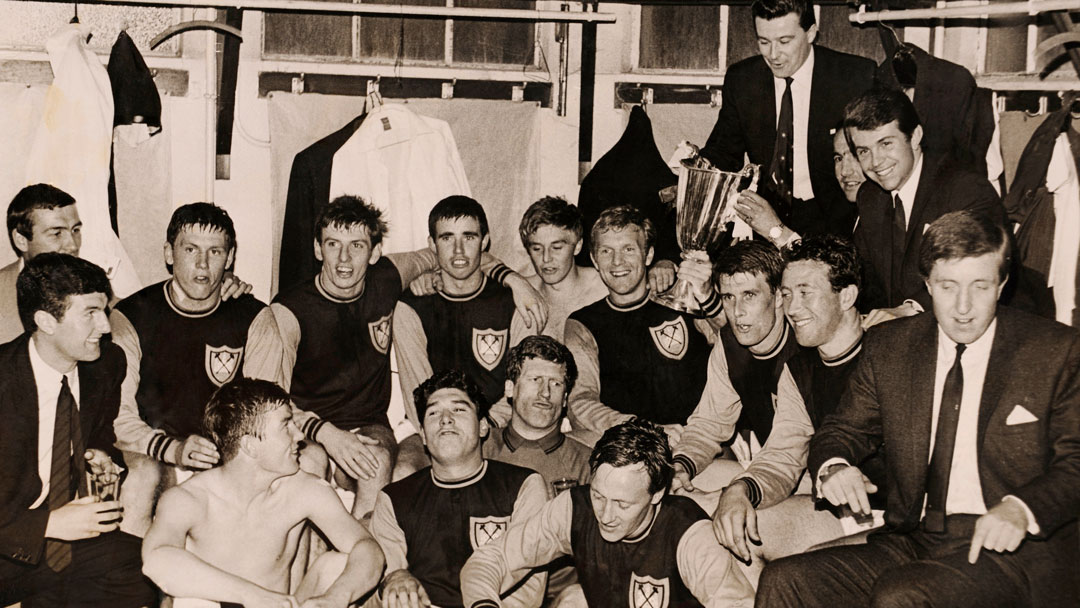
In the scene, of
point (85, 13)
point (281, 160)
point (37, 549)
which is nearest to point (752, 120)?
point (281, 160)

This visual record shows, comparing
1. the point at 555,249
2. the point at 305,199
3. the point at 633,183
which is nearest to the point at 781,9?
the point at 633,183

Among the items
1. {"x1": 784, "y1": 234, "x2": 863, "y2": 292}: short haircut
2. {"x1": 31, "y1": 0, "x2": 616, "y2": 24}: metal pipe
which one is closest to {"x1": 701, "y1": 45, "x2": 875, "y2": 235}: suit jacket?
{"x1": 784, "y1": 234, "x2": 863, "y2": 292}: short haircut

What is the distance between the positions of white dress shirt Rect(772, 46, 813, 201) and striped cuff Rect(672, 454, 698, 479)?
1141 mm

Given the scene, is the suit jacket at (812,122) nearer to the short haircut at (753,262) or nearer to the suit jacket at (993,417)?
the short haircut at (753,262)

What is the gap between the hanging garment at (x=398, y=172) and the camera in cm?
579

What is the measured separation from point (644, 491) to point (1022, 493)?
3.97ft

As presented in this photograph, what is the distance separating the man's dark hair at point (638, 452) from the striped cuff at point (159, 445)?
1.65 metres

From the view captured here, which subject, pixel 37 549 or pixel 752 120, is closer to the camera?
pixel 37 549

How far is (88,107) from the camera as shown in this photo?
5621mm

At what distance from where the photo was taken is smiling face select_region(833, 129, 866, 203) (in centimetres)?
527

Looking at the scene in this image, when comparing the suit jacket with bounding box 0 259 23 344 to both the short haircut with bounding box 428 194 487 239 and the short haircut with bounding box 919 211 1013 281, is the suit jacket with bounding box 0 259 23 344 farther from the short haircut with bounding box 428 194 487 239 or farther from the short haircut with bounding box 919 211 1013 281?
the short haircut with bounding box 919 211 1013 281

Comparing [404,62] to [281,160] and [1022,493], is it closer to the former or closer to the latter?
[281,160]

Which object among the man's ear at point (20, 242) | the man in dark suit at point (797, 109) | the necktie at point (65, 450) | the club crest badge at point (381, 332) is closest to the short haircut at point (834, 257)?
the man in dark suit at point (797, 109)

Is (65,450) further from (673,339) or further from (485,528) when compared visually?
(673,339)
